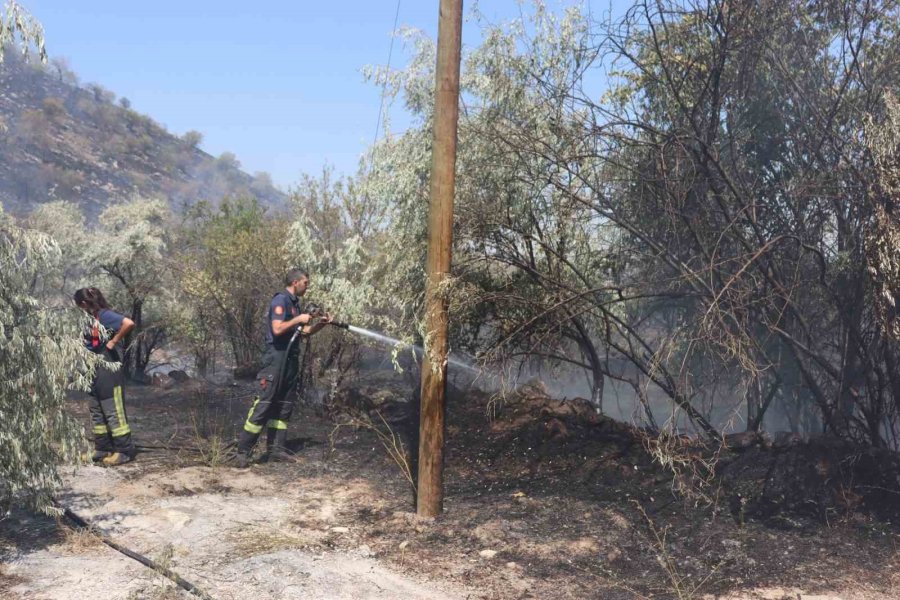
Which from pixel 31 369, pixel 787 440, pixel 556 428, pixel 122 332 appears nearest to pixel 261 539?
pixel 31 369

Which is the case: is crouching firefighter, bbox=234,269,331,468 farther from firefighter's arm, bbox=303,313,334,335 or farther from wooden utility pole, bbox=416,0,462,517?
wooden utility pole, bbox=416,0,462,517

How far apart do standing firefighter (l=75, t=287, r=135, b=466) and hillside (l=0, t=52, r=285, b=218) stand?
41.4 metres

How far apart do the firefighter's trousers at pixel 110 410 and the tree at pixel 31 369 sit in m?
2.02

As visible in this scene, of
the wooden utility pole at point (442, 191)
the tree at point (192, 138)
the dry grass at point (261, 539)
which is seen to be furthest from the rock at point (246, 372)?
the tree at point (192, 138)

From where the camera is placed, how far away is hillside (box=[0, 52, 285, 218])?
55062 millimetres

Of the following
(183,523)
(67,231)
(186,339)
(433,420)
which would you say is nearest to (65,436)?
(183,523)

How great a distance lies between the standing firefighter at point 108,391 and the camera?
753cm

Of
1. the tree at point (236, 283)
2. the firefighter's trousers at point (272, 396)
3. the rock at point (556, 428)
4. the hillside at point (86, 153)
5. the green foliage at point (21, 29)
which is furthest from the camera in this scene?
the hillside at point (86, 153)

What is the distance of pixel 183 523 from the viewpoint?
20.5 feet

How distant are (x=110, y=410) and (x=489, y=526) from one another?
3688mm

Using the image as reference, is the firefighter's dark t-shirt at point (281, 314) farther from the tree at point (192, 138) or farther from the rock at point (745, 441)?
the tree at point (192, 138)

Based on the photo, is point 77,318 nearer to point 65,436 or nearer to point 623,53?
point 65,436

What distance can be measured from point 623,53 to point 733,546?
4.39 meters

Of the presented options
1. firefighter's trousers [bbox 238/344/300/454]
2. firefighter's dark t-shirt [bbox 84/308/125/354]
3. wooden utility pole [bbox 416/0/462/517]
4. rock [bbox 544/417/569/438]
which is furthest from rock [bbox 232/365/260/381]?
wooden utility pole [bbox 416/0/462/517]
